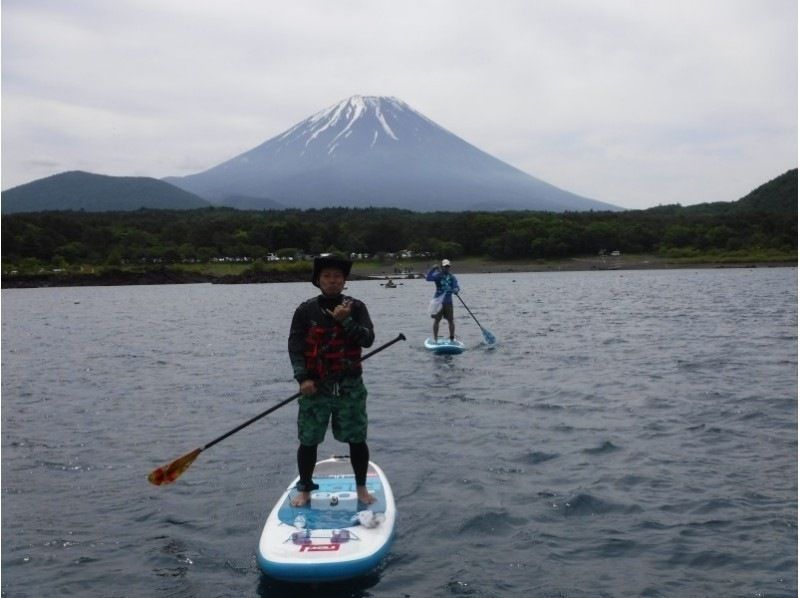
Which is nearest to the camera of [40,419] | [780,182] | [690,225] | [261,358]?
[40,419]

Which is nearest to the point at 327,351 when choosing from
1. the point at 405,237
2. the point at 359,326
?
the point at 359,326

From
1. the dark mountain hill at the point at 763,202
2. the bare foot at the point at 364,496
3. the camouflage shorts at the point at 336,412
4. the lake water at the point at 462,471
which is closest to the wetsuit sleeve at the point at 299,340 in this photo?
the camouflage shorts at the point at 336,412

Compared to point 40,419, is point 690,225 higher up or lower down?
higher up

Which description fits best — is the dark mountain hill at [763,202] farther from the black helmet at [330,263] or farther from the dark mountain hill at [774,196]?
the black helmet at [330,263]

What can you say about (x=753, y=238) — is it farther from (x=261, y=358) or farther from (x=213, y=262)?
(x=261, y=358)

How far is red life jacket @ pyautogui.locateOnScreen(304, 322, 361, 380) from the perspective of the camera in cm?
768

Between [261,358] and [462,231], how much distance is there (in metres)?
111

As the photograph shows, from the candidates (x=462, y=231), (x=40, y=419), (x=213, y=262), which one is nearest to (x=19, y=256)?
(x=213, y=262)

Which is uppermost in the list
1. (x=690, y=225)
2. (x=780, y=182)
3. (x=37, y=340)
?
(x=780, y=182)

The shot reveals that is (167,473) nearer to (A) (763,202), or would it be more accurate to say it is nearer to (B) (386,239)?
(B) (386,239)

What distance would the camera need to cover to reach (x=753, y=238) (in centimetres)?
11438

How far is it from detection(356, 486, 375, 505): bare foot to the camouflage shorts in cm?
54

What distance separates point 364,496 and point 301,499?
2.07 ft

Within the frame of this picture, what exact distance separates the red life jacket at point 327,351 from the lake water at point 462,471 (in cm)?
179
